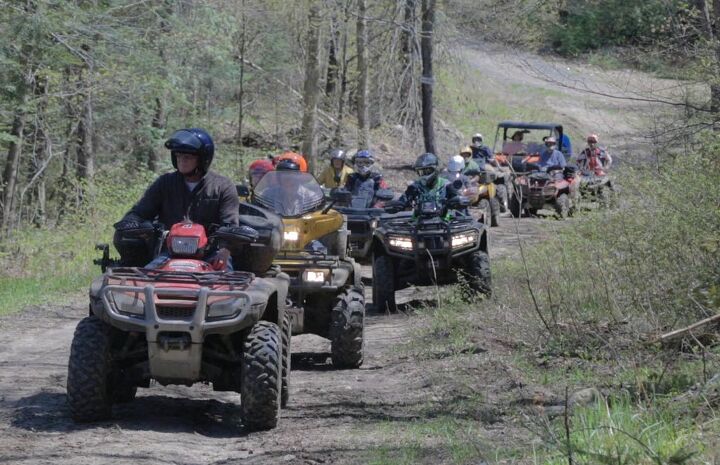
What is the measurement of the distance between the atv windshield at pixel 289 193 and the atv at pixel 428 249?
2.06 metres

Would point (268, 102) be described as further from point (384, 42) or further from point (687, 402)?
point (687, 402)

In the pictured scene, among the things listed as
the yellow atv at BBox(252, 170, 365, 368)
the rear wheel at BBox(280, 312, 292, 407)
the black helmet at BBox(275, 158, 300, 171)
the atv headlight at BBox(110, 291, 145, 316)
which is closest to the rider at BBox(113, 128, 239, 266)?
the rear wheel at BBox(280, 312, 292, 407)

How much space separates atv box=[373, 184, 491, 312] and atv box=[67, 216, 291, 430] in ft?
20.2

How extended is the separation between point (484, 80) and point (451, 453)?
147 feet

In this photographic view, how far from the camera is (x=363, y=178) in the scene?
19078mm

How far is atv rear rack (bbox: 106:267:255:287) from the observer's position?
798 cm

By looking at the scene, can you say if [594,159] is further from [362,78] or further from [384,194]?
[384,194]

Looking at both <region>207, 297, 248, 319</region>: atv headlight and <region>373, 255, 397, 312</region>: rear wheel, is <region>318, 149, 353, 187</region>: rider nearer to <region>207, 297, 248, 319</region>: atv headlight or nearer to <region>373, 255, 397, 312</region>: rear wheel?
<region>373, 255, 397, 312</region>: rear wheel

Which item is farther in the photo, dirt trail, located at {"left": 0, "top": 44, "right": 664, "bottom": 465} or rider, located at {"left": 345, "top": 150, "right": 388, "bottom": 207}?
rider, located at {"left": 345, "top": 150, "right": 388, "bottom": 207}

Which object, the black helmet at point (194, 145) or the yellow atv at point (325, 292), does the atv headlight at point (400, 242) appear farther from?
the black helmet at point (194, 145)

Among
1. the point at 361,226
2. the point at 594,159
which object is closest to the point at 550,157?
the point at 594,159

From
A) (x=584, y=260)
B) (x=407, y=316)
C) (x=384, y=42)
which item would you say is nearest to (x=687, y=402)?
(x=584, y=260)

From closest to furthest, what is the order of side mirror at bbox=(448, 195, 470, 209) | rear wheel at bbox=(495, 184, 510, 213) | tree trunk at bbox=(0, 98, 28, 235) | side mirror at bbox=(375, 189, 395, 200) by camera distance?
side mirror at bbox=(448, 195, 470, 209)
side mirror at bbox=(375, 189, 395, 200)
tree trunk at bbox=(0, 98, 28, 235)
rear wheel at bbox=(495, 184, 510, 213)

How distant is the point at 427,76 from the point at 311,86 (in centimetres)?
664
